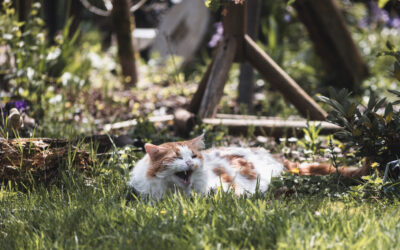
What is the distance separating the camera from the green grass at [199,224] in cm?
195

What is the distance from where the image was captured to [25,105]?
3.94 m

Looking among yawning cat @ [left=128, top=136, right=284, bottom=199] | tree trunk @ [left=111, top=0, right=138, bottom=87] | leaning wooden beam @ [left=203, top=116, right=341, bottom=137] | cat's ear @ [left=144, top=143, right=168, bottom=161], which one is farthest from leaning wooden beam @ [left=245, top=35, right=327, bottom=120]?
tree trunk @ [left=111, top=0, right=138, bottom=87]

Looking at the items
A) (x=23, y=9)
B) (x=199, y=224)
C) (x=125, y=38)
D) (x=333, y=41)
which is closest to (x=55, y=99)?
(x=23, y=9)

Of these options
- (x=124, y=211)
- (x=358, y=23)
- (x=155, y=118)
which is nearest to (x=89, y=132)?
(x=155, y=118)

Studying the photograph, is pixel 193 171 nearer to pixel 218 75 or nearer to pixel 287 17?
pixel 218 75

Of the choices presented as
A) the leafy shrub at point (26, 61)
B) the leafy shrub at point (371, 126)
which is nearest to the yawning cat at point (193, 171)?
the leafy shrub at point (371, 126)

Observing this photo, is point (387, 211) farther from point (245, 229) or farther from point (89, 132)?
point (89, 132)

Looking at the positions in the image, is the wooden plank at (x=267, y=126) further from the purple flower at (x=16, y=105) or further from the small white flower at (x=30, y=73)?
the small white flower at (x=30, y=73)

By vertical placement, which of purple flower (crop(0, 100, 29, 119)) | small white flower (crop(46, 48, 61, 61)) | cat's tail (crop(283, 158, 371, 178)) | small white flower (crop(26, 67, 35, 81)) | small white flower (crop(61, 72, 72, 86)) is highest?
small white flower (crop(46, 48, 61, 61))

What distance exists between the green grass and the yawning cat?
0.16 metres

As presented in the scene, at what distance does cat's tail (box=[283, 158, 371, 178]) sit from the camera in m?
2.91

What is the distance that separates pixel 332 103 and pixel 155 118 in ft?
7.66

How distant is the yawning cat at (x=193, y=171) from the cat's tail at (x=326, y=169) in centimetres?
13

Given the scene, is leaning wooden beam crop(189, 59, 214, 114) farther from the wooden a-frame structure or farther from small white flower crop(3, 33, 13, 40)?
small white flower crop(3, 33, 13, 40)
